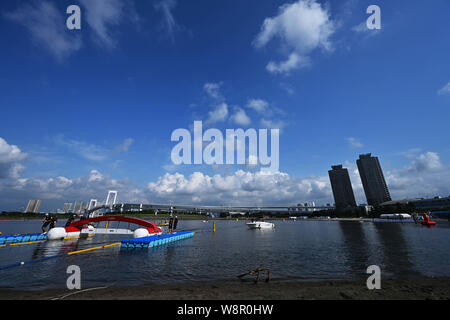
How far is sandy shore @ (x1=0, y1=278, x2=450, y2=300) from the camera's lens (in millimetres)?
11453

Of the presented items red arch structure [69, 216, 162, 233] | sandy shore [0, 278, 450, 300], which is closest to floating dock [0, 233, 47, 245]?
red arch structure [69, 216, 162, 233]

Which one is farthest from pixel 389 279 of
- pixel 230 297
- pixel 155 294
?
pixel 155 294

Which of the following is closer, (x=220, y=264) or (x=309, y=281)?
(x=309, y=281)

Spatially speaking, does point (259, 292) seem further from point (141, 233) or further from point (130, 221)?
point (130, 221)

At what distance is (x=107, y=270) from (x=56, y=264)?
19.4ft

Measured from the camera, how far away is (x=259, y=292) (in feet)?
40.7

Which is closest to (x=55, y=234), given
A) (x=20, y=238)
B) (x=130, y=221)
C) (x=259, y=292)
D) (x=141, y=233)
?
(x=20, y=238)

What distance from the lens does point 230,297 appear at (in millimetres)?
11555

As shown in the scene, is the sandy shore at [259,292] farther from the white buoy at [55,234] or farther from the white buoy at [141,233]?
the white buoy at [55,234]

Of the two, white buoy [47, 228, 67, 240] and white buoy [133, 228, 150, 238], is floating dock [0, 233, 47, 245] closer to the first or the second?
white buoy [47, 228, 67, 240]

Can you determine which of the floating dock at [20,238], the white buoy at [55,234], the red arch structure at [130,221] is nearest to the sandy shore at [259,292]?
the red arch structure at [130,221]

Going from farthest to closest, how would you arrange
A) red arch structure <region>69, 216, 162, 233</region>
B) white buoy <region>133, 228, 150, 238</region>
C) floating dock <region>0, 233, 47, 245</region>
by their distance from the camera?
red arch structure <region>69, 216, 162, 233</region>, white buoy <region>133, 228, 150, 238</region>, floating dock <region>0, 233, 47, 245</region>
